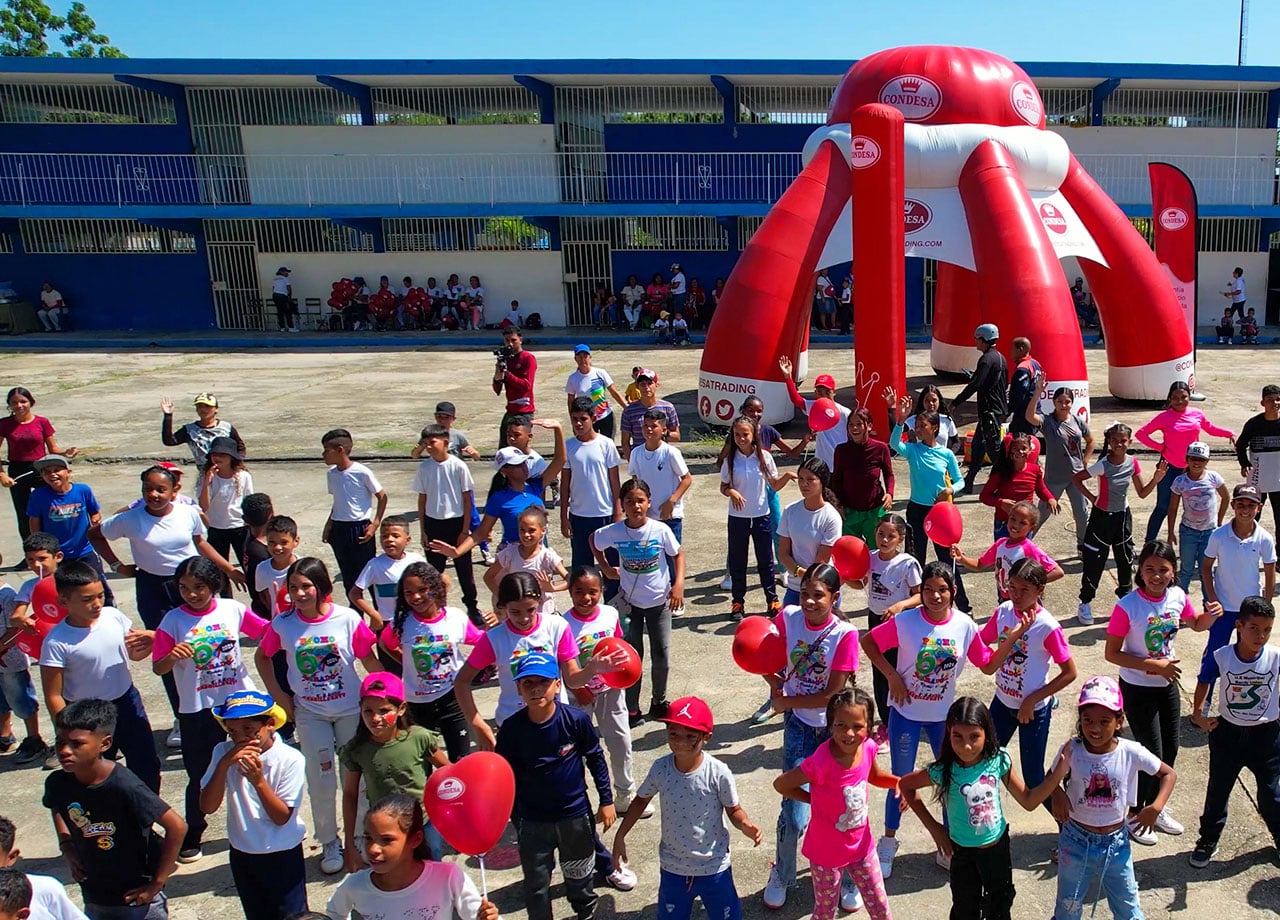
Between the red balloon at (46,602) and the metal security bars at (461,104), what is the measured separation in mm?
23039

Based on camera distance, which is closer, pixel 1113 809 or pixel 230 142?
pixel 1113 809

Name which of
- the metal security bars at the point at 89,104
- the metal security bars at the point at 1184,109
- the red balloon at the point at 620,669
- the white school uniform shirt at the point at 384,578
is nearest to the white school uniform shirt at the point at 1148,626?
the red balloon at the point at 620,669

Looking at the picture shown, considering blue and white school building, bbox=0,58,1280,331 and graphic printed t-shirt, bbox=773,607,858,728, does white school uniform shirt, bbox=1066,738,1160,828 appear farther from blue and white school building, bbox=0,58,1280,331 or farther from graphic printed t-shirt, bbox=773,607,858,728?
blue and white school building, bbox=0,58,1280,331

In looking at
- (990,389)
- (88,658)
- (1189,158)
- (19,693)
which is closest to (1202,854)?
(88,658)

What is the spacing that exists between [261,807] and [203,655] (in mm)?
1172

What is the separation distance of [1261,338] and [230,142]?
26.2m

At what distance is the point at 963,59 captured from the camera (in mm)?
13352

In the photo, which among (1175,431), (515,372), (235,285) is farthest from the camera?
(235,285)

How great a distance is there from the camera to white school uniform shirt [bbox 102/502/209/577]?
5930 millimetres

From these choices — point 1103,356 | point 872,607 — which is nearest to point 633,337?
point 1103,356

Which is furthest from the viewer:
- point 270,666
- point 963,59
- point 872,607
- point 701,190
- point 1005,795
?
point 701,190

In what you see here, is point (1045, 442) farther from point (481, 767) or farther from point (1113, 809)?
point (481, 767)

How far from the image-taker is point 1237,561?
5598 millimetres

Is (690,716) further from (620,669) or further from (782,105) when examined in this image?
(782,105)
